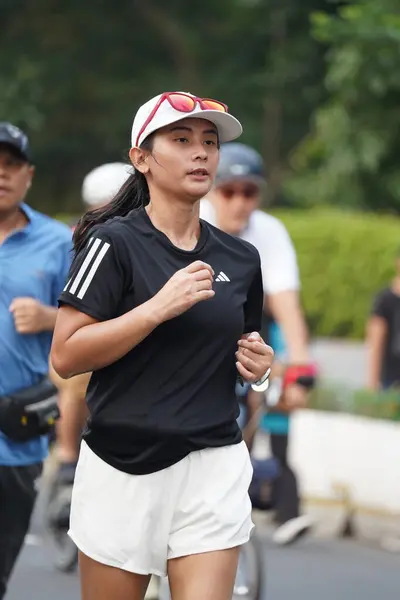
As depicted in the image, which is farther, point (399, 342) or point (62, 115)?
point (62, 115)

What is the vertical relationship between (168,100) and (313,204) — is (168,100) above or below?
above

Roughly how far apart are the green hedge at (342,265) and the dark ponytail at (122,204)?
2248 centimetres

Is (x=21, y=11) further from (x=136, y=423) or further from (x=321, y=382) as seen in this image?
(x=136, y=423)

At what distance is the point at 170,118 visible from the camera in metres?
4.54

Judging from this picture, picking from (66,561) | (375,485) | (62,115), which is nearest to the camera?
(66,561)

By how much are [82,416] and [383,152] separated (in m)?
24.5

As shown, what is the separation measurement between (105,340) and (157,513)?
1.61 feet

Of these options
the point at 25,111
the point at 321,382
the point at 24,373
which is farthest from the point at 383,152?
the point at 24,373

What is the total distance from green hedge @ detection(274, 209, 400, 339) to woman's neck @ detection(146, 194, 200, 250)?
22688 millimetres

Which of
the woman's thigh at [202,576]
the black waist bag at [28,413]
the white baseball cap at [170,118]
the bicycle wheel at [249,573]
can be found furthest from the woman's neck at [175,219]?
the bicycle wheel at [249,573]

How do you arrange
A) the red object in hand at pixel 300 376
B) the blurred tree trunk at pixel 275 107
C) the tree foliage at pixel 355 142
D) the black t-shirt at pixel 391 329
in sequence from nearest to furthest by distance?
the red object in hand at pixel 300 376 < the black t-shirt at pixel 391 329 < the tree foliage at pixel 355 142 < the blurred tree trunk at pixel 275 107

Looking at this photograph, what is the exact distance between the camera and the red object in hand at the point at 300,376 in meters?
7.22

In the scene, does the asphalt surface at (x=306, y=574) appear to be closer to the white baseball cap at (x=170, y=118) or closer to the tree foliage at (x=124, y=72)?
the white baseball cap at (x=170, y=118)

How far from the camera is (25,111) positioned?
41.5 m
